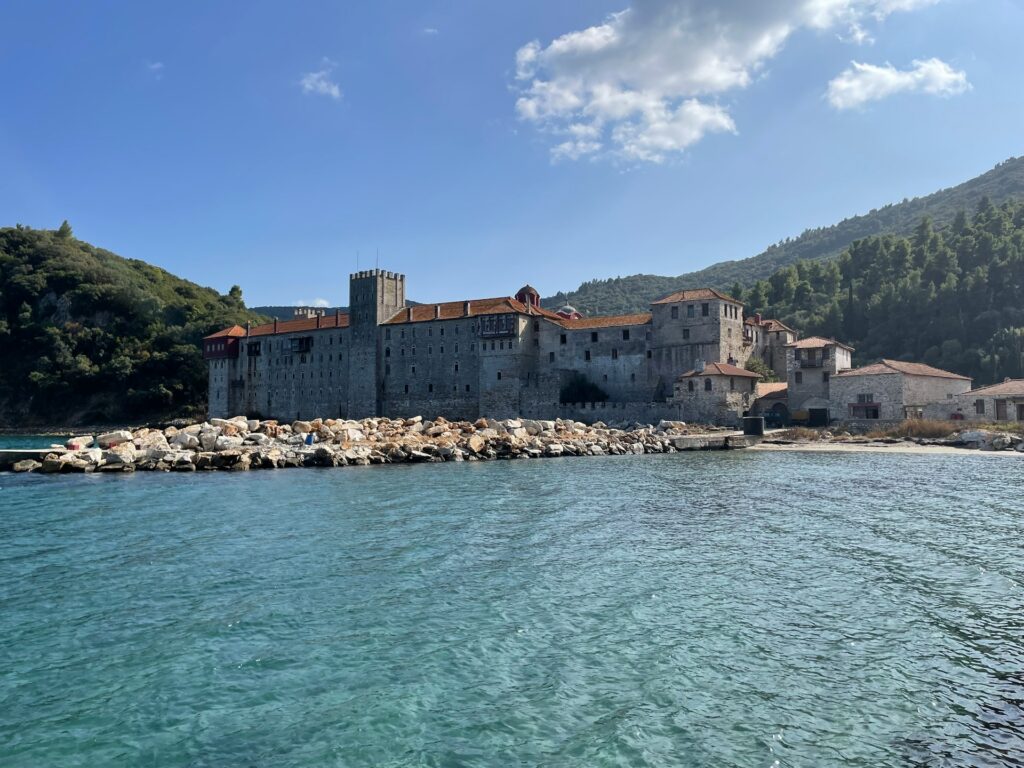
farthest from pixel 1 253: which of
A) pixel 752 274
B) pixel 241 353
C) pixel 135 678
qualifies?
pixel 752 274

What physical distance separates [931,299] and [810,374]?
21.6 m

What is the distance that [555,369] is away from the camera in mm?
50312

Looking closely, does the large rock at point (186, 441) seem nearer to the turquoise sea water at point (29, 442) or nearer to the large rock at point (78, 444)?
the large rock at point (78, 444)

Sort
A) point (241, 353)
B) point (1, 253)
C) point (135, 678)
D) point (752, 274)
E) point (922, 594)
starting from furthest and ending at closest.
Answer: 1. point (752, 274)
2. point (1, 253)
3. point (241, 353)
4. point (922, 594)
5. point (135, 678)

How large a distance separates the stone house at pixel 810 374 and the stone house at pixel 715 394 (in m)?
2.29

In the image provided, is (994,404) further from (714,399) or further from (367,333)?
(367,333)

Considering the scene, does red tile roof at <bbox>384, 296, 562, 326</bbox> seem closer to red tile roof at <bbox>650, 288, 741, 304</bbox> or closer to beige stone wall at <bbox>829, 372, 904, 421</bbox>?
red tile roof at <bbox>650, 288, 741, 304</bbox>

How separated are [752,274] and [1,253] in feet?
391

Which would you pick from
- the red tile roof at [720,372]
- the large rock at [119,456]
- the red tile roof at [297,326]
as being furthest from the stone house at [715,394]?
the large rock at [119,456]

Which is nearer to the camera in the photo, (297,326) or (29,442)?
(29,442)

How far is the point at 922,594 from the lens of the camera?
9.66 metres

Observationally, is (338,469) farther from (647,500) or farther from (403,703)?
(403,703)

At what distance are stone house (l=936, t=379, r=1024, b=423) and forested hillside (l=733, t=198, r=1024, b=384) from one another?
47.5ft

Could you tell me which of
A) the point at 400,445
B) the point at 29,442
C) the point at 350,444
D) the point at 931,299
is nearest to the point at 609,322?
the point at 400,445
